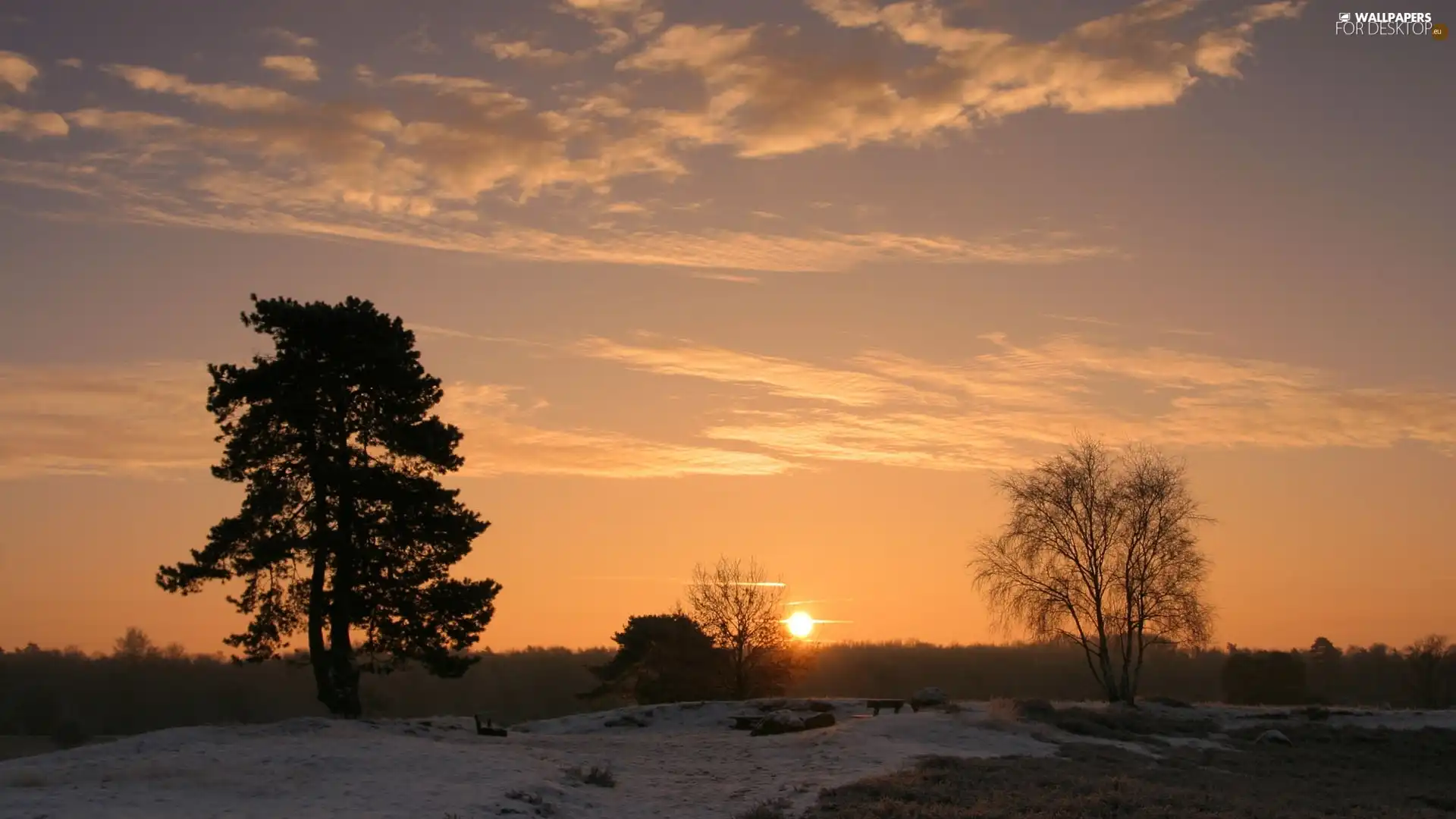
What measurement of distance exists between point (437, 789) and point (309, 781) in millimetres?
2559

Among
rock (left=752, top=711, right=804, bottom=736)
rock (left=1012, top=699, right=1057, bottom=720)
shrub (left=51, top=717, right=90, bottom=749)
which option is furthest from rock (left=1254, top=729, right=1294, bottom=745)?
shrub (left=51, top=717, right=90, bottom=749)

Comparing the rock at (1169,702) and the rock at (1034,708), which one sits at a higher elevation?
the rock at (1034,708)

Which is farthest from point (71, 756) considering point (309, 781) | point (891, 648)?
point (891, 648)

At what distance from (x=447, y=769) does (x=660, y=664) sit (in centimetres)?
3935

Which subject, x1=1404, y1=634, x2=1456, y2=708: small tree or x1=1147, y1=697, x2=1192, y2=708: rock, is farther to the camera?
x1=1404, y1=634, x2=1456, y2=708: small tree

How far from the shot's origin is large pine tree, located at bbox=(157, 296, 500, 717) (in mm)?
33781

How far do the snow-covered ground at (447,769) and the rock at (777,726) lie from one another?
738 mm

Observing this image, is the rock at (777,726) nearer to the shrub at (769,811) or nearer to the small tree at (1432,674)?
the shrub at (769,811)

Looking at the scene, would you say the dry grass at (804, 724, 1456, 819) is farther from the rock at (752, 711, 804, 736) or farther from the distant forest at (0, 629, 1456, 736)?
the distant forest at (0, 629, 1456, 736)

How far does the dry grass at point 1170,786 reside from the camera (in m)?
23.6

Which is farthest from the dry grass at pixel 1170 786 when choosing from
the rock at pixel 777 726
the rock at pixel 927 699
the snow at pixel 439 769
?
the rock at pixel 927 699

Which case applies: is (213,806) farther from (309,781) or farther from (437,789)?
(437,789)

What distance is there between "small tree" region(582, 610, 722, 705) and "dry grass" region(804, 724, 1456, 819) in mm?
31456

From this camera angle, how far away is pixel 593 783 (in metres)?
25.7
